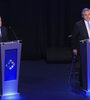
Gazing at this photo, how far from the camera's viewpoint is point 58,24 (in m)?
9.31

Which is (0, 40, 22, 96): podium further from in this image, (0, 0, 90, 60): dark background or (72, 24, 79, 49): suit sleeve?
(0, 0, 90, 60): dark background

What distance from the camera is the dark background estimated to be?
9.13 metres

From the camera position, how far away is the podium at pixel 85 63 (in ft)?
14.9

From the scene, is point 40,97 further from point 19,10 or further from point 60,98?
point 19,10

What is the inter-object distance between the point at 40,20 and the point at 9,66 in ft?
16.3

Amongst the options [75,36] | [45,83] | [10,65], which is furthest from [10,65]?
[75,36]

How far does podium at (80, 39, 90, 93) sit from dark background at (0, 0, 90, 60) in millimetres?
4663

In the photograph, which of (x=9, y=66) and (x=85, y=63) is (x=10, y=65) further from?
(x=85, y=63)

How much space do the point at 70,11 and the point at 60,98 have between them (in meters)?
5.17

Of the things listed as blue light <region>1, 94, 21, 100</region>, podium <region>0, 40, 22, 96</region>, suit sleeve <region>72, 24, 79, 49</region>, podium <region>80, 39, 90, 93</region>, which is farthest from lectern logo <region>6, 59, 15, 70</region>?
suit sleeve <region>72, 24, 79, 49</region>

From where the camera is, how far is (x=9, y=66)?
14.7 feet

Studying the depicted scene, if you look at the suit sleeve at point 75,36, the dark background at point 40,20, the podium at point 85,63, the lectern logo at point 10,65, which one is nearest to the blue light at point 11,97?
the lectern logo at point 10,65

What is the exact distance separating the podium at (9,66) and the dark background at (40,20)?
4.79m

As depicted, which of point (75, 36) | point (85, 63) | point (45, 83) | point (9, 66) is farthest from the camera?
point (45, 83)
